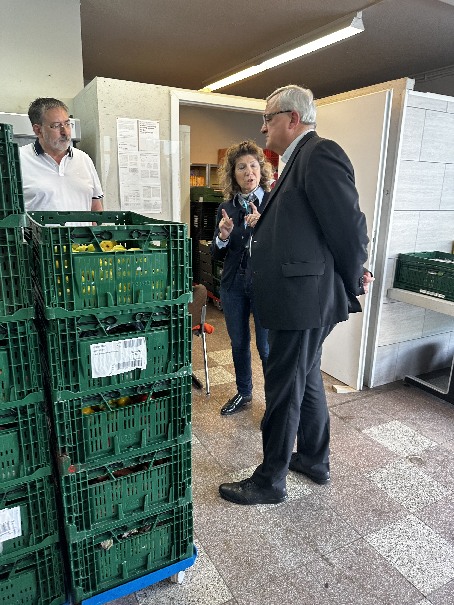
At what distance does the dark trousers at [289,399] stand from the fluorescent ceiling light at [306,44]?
4.26 m

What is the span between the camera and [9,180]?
102 centimetres

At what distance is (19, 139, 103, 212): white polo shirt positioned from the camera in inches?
90.7

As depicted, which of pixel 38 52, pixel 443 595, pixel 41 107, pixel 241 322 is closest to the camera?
pixel 443 595

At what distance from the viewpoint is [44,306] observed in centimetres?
109

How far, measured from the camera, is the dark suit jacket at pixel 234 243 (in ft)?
8.01

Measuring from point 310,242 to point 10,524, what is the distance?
4.38 ft

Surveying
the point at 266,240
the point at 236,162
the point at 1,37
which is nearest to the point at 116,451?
the point at 266,240

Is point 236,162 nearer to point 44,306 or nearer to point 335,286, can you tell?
point 335,286

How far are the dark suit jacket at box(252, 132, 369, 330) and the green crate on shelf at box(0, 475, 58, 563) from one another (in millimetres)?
988

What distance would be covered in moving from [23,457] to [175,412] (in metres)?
0.45

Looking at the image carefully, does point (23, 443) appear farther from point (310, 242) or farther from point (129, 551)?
point (310, 242)

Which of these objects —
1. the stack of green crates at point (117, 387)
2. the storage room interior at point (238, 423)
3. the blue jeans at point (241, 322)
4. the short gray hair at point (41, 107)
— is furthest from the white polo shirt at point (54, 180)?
the stack of green crates at point (117, 387)

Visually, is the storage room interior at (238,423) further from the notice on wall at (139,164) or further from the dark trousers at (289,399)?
the dark trousers at (289,399)

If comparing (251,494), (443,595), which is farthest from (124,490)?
(443,595)
